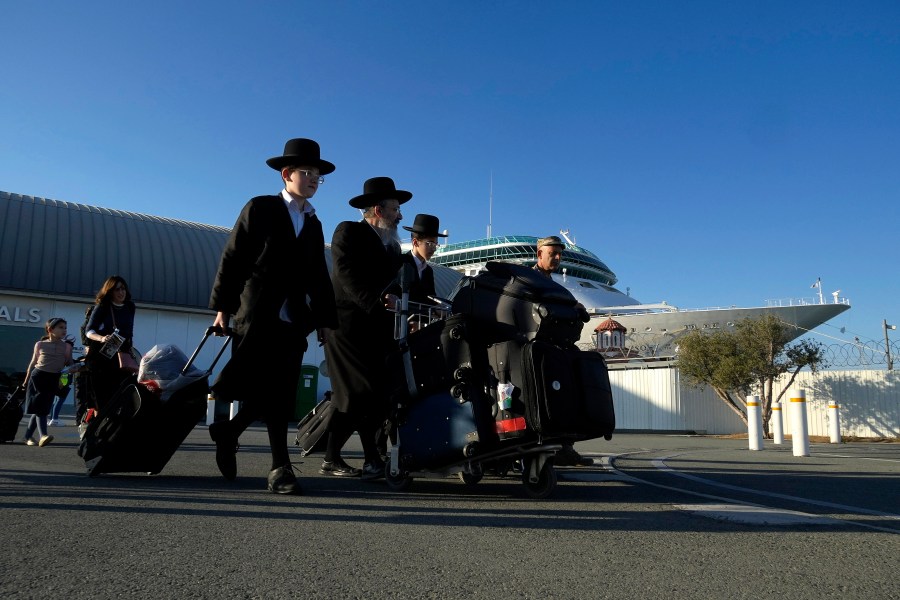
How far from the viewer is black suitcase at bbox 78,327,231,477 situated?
4.26 m

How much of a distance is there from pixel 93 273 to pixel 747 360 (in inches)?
1020

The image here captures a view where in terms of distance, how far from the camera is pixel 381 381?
14.8 ft

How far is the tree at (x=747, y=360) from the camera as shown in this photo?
2377 centimetres

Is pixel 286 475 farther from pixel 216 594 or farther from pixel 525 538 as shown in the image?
pixel 216 594

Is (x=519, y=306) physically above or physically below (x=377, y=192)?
below

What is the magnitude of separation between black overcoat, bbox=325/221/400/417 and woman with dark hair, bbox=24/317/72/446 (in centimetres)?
449

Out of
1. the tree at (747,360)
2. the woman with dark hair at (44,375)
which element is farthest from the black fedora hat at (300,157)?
the tree at (747,360)

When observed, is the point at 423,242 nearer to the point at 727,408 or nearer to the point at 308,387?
the point at 308,387

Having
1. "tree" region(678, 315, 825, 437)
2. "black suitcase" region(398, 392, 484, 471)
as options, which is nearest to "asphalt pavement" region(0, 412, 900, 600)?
"black suitcase" region(398, 392, 484, 471)

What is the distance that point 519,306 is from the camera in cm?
384

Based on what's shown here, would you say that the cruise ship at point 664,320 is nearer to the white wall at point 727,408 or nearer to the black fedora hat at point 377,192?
the white wall at point 727,408

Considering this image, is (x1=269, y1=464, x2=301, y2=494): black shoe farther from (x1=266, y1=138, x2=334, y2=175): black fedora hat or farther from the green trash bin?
the green trash bin

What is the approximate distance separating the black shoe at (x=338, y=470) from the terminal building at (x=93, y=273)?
71.6ft

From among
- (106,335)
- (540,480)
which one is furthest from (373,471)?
(106,335)
